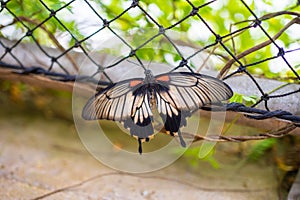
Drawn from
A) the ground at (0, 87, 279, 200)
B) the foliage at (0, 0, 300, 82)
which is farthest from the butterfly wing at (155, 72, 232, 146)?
the ground at (0, 87, 279, 200)

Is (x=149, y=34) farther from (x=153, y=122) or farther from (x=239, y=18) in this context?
(x=239, y=18)

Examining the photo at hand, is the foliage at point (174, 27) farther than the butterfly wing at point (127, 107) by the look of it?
Yes

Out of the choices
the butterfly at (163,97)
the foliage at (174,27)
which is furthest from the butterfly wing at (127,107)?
the foliage at (174,27)

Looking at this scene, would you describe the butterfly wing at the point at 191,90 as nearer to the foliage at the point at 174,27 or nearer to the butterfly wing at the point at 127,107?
the butterfly wing at the point at 127,107

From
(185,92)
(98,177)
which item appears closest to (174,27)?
(185,92)

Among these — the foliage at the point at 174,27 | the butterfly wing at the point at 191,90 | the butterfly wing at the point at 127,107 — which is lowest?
the butterfly wing at the point at 127,107

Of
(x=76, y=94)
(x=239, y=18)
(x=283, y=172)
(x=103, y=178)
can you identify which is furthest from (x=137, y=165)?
(x=239, y=18)

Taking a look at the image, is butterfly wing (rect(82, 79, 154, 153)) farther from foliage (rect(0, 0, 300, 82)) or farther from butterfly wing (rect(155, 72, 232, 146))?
foliage (rect(0, 0, 300, 82))
